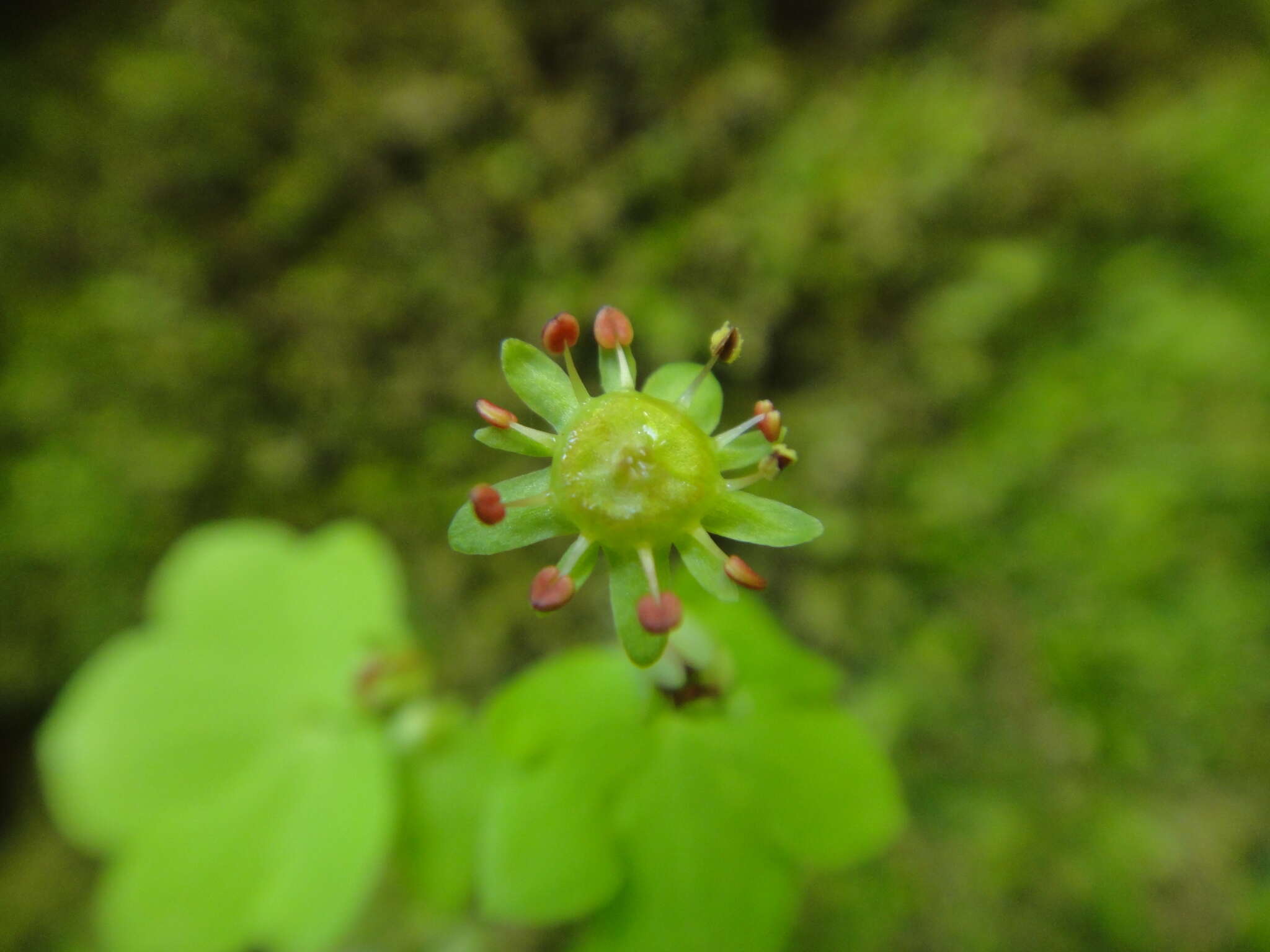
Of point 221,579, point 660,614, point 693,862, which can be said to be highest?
point 221,579

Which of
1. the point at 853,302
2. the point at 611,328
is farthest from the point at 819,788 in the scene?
the point at 853,302

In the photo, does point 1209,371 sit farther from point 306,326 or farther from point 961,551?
point 306,326

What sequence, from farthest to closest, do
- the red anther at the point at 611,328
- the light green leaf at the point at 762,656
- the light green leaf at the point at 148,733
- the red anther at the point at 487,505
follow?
the light green leaf at the point at 148,733
the light green leaf at the point at 762,656
the red anther at the point at 611,328
the red anther at the point at 487,505

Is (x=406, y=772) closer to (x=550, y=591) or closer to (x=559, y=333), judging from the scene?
(x=550, y=591)

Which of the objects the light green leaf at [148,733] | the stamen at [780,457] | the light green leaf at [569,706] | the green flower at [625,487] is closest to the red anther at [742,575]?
the green flower at [625,487]

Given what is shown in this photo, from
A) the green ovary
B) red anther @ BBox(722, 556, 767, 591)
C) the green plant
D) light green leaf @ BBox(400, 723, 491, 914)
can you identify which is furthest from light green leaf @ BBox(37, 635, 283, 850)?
red anther @ BBox(722, 556, 767, 591)

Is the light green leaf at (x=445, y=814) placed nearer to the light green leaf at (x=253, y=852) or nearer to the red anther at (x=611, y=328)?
the light green leaf at (x=253, y=852)
